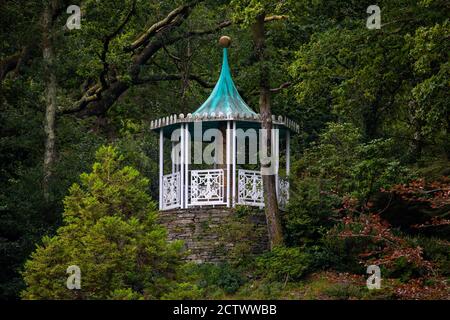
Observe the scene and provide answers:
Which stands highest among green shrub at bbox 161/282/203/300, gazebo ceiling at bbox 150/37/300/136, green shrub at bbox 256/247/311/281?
gazebo ceiling at bbox 150/37/300/136

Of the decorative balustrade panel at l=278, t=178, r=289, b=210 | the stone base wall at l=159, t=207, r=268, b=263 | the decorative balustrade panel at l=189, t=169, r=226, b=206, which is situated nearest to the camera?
the stone base wall at l=159, t=207, r=268, b=263

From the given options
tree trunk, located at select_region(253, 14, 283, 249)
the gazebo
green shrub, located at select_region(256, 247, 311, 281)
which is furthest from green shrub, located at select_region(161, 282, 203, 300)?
the gazebo

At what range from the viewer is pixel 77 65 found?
113ft

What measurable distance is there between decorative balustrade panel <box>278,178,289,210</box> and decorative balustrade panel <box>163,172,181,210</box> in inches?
94.3

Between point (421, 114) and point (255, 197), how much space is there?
4.45m

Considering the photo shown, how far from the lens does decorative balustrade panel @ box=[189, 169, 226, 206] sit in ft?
96.2

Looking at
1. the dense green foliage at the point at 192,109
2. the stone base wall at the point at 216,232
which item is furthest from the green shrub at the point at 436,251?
the stone base wall at the point at 216,232

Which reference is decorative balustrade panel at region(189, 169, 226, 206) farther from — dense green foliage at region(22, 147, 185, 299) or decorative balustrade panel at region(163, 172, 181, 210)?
dense green foliage at region(22, 147, 185, 299)

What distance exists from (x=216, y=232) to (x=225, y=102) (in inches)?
136

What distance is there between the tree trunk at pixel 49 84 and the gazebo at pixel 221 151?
2.68m

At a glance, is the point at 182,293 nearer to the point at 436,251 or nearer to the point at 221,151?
the point at 436,251

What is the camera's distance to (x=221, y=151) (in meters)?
30.2

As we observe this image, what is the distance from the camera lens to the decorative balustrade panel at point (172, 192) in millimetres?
29689
